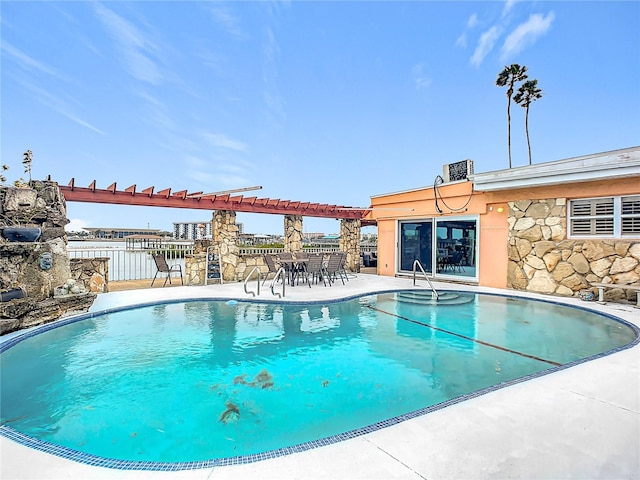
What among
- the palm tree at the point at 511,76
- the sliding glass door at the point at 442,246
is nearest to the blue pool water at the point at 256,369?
the sliding glass door at the point at 442,246

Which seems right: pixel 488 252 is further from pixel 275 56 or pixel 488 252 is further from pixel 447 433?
pixel 275 56

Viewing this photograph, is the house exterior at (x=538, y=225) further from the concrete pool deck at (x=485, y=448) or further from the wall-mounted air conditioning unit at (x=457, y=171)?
the concrete pool deck at (x=485, y=448)

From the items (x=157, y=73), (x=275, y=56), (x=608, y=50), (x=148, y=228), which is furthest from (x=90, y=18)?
(x=148, y=228)

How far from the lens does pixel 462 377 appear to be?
176 inches

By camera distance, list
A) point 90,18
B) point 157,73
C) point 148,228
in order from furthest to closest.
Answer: point 148,228
point 157,73
point 90,18

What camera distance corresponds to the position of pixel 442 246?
12992 mm

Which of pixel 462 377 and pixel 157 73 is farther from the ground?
pixel 157 73

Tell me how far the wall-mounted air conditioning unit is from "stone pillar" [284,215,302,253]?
6264mm

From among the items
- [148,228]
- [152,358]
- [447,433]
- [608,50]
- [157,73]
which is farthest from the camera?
[148,228]

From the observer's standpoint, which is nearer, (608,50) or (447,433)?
(447,433)

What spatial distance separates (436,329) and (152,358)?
5.31 m

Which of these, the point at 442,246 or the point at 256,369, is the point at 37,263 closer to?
the point at 256,369

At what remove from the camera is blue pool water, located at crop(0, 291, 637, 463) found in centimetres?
328

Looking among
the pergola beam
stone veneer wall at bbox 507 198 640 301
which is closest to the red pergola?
the pergola beam
